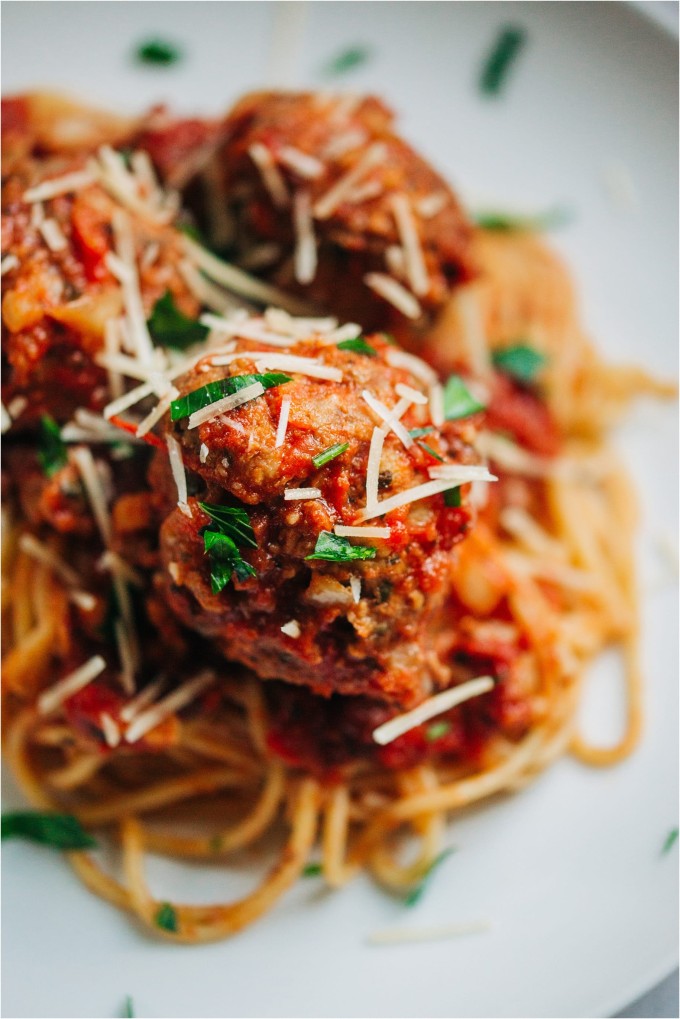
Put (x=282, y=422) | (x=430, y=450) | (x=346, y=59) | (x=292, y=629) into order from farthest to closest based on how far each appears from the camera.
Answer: (x=346, y=59) < (x=430, y=450) < (x=292, y=629) < (x=282, y=422)

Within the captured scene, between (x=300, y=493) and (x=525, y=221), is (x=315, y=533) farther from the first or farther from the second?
(x=525, y=221)

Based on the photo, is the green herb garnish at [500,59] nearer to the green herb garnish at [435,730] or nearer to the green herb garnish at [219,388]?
the green herb garnish at [219,388]

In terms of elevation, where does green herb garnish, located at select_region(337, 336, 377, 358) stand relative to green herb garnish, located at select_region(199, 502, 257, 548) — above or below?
above

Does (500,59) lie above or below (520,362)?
above

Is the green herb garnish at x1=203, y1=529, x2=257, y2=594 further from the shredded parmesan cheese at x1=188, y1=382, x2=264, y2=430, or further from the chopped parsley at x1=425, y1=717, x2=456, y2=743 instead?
the chopped parsley at x1=425, y1=717, x2=456, y2=743

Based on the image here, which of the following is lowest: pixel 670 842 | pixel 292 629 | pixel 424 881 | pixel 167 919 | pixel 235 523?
pixel 167 919

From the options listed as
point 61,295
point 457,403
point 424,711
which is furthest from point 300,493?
point 61,295

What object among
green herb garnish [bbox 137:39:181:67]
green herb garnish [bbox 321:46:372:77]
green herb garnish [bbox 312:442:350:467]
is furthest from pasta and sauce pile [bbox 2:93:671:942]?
green herb garnish [bbox 321:46:372:77]

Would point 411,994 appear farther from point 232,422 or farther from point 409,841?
point 232,422
